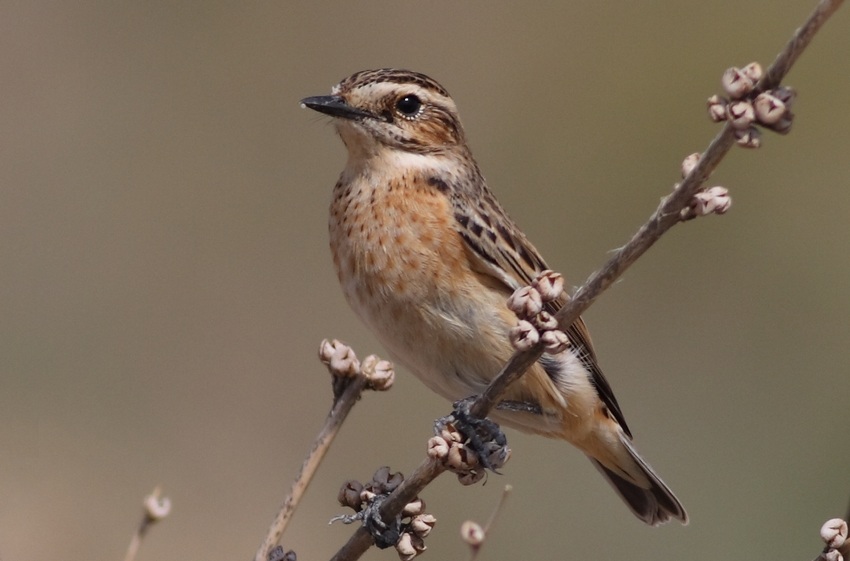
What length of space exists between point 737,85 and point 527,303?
0.79m

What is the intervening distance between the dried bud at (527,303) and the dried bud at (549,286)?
15 mm

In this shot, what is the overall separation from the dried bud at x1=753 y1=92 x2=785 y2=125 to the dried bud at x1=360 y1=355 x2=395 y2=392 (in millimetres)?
1400

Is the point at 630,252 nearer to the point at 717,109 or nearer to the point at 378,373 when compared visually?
the point at 717,109

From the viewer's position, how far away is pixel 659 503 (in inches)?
233

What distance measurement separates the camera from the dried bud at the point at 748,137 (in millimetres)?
2447

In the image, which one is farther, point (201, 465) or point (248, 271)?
point (248, 271)

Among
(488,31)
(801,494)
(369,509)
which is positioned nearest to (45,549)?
(369,509)

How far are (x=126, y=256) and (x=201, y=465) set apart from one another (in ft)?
6.61

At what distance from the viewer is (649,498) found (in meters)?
5.93

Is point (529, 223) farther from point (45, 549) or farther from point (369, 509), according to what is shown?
point (369, 509)

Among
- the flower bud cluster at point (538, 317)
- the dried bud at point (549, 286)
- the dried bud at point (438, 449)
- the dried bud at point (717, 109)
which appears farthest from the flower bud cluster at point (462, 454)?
the dried bud at point (717, 109)

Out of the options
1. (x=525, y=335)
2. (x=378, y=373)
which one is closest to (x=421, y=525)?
(x=378, y=373)

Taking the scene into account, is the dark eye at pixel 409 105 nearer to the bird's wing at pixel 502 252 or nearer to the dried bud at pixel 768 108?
the bird's wing at pixel 502 252

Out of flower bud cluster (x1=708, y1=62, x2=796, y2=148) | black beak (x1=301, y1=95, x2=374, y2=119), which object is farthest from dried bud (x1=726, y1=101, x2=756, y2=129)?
black beak (x1=301, y1=95, x2=374, y2=119)
